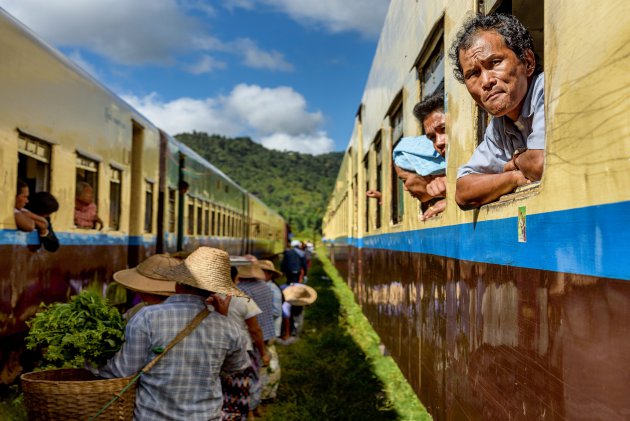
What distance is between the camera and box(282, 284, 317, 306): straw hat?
301 inches

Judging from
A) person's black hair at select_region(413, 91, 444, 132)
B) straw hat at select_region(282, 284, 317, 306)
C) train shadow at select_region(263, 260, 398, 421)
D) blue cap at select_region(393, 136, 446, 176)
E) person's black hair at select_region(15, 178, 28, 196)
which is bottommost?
train shadow at select_region(263, 260, 398, 421)

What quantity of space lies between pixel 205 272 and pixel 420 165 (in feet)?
5.23

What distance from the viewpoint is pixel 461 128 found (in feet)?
10.6

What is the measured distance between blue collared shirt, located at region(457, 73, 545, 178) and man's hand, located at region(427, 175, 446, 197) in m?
0.99

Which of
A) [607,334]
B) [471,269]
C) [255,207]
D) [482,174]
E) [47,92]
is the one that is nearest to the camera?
[607,334]

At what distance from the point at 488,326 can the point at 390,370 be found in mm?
4512

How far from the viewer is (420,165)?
156 inches

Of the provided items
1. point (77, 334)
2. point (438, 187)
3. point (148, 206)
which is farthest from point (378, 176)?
point (77, 334)

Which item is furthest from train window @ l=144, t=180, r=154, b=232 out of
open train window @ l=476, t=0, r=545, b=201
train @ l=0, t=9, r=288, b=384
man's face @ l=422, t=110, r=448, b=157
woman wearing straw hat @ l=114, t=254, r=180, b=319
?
open train window @ l=476, t=0, r=545, b=201

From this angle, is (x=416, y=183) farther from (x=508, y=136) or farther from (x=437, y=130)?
(x=508, y=136)

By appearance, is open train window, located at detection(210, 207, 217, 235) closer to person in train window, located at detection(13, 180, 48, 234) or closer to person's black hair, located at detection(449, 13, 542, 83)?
person in train window, located at detection(13, 180, 48, 234)

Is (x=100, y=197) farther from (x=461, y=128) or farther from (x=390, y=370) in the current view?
(x=461, y=128)

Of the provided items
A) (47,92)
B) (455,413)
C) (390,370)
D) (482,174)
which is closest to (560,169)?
(482,174)

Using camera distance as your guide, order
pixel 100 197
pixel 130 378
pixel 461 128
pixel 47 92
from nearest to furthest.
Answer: pixel 130 378 < pixel 461 128 < pixel 47 92 < pixel 100 197
